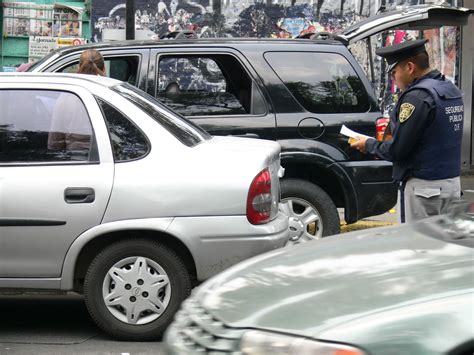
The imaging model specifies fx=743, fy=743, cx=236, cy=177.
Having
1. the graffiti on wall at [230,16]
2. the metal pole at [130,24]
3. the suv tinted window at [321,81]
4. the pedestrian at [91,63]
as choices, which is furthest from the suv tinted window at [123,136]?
the graffiti on wall at [230,16]

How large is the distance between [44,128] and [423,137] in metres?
2.62

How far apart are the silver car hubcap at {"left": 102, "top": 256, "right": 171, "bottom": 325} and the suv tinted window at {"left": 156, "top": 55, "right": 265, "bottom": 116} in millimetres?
2273

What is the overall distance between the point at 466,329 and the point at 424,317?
0.42ft

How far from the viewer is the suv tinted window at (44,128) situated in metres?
5.06

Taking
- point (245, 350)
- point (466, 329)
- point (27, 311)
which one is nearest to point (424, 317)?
point (466, 329)

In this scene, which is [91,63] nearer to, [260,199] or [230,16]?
[260,199]

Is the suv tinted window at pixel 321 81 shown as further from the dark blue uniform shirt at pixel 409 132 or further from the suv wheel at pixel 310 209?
the dark blue uniform shirt at pixel 409 132

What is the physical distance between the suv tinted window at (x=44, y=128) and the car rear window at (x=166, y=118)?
0.38m

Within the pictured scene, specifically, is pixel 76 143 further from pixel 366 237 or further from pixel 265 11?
pixel 265 11

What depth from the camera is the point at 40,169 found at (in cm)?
496

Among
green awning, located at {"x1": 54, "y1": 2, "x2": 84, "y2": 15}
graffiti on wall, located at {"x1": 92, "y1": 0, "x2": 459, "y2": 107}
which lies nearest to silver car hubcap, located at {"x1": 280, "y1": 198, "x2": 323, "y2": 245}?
graffiti on wall, located at {"x1": 92, "y1": 0, "x2": 459, "y2": 107}

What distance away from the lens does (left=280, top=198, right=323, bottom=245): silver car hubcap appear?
6770mm

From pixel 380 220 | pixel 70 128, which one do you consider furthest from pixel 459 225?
pixel 380 220

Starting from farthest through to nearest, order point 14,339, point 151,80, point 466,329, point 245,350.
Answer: point 151,80
point 14,339
point 245,350
point 466,329
